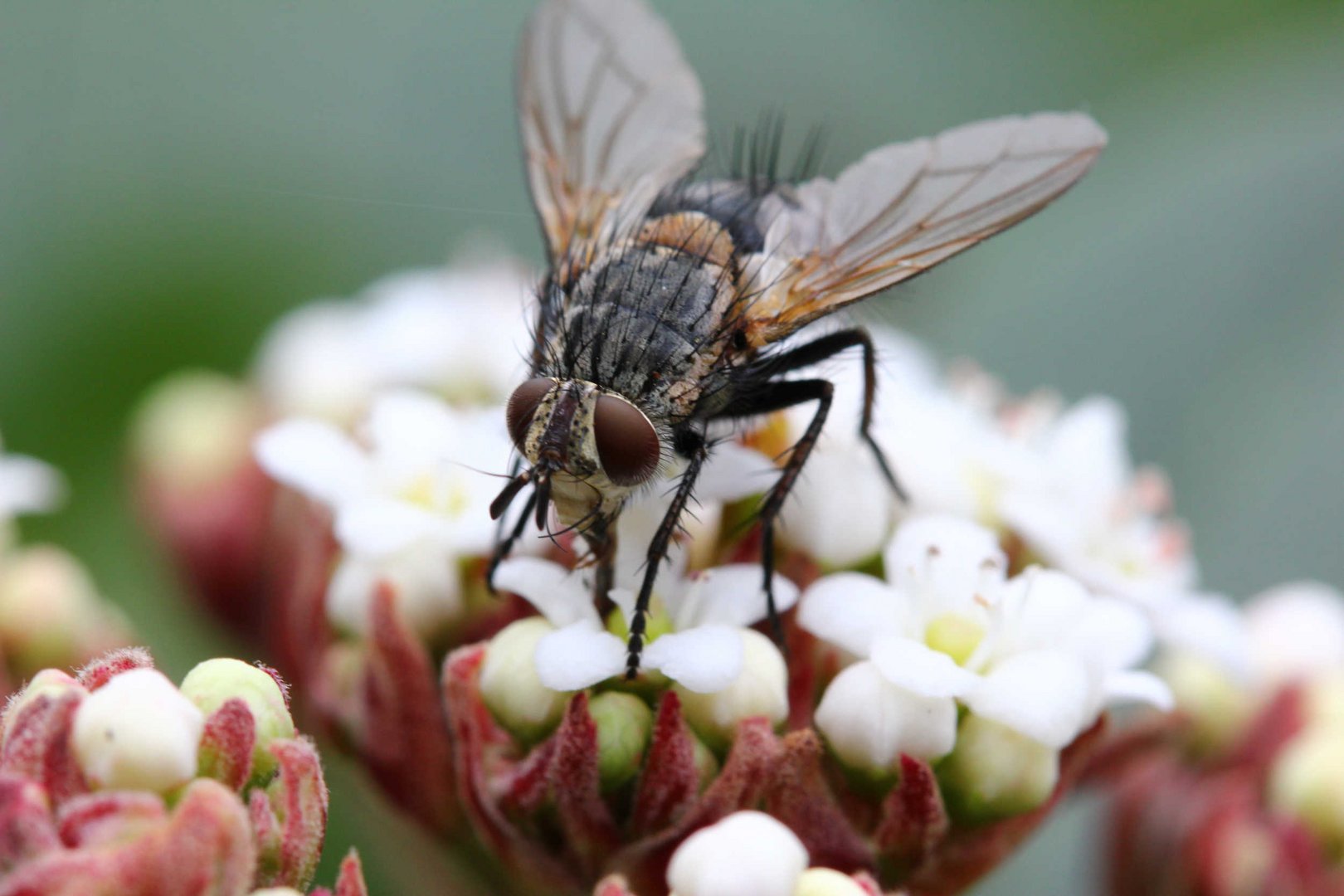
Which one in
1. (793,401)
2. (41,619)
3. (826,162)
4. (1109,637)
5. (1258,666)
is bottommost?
(41,619)

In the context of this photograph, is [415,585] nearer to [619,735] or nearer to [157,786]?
[619,735]

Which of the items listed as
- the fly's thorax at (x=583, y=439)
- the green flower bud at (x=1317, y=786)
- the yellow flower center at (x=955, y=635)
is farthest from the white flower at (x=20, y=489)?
the green flower bud at (x=1317, y=786)

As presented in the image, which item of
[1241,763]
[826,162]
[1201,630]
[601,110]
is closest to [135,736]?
[601,110]

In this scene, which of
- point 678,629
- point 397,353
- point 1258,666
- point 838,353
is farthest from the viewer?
point 397,353

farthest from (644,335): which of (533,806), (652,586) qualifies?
(533,806)

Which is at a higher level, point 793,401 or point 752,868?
point 793,401

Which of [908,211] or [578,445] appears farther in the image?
[908,211]

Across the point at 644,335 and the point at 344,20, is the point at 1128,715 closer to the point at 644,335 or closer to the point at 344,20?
the point at 644,335
